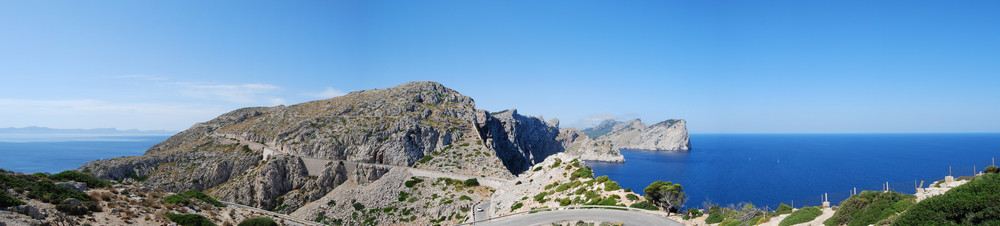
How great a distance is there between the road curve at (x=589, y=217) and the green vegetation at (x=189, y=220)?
2348cm

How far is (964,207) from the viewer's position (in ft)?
55.1

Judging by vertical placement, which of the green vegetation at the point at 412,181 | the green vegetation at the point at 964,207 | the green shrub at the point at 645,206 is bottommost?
the green vegetation at the point at 412,181

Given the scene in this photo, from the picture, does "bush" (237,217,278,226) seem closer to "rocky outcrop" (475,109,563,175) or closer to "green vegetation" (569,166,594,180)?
"green vegetation" (569,166,594,180)

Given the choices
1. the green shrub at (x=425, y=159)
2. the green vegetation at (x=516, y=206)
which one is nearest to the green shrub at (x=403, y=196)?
the green shrub at (x=425, y=159)

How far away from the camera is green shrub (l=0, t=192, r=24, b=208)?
58.4ft

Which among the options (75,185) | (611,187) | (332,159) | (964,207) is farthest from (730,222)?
(332,159)

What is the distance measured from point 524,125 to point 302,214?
111554 millimetres

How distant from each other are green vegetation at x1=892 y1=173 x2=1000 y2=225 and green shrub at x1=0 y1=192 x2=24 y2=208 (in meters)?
38.9

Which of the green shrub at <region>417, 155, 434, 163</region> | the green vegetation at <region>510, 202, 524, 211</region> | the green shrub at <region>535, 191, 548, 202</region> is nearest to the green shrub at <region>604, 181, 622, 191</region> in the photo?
the green shrub at <region>535, 191, 548, 202</region>

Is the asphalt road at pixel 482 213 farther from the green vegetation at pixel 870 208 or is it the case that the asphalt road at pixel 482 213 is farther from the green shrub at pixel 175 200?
the green vegetation at pixel 870 208

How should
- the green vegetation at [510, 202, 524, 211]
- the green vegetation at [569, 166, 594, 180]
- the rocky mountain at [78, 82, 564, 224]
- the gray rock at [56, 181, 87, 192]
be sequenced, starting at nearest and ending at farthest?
1. the gray rock at [56, 181, 87, 192]
2. the green vegetation at [510, 202, 524, 211]
3. the green vegetation at [569, 166, 594, 180]
4. the rocky mountain at [78, 82, 564, 224]

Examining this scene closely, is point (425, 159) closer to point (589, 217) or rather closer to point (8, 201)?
point (589, 217)

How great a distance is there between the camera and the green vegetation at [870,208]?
21.1m

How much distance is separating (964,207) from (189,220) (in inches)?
1457
